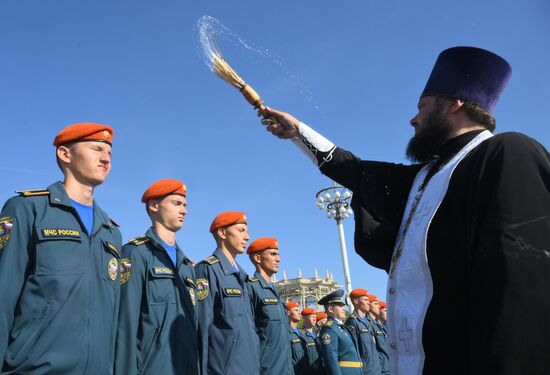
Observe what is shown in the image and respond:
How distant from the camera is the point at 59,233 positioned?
3.28m

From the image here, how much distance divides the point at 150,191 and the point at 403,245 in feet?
12.2

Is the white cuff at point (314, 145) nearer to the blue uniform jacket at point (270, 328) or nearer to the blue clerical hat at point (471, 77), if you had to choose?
the blue clerical hat at point (471, 77)

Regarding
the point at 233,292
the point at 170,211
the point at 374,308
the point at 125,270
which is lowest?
the point at 374,308

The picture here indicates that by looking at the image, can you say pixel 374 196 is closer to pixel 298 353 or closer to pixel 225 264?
pixel 225 264

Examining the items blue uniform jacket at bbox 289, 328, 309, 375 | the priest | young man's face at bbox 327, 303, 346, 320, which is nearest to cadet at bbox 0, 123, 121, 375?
the priest

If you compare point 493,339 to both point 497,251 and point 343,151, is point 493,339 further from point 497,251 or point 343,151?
point 343,151

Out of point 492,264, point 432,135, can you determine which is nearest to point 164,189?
point 432,135

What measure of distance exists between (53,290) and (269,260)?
507 cm

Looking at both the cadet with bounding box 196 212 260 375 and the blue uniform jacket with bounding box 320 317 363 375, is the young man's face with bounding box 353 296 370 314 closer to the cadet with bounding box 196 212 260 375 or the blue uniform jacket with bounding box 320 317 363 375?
the blue uniform jacket with bounding box 320 317 363 375

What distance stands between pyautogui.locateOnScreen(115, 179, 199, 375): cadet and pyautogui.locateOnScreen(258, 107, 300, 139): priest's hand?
202 cm

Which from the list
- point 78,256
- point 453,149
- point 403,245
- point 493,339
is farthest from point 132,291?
point 493,339

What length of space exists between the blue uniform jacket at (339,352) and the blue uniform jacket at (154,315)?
513cm

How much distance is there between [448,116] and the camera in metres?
2.59

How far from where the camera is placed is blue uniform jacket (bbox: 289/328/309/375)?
11109 mm
